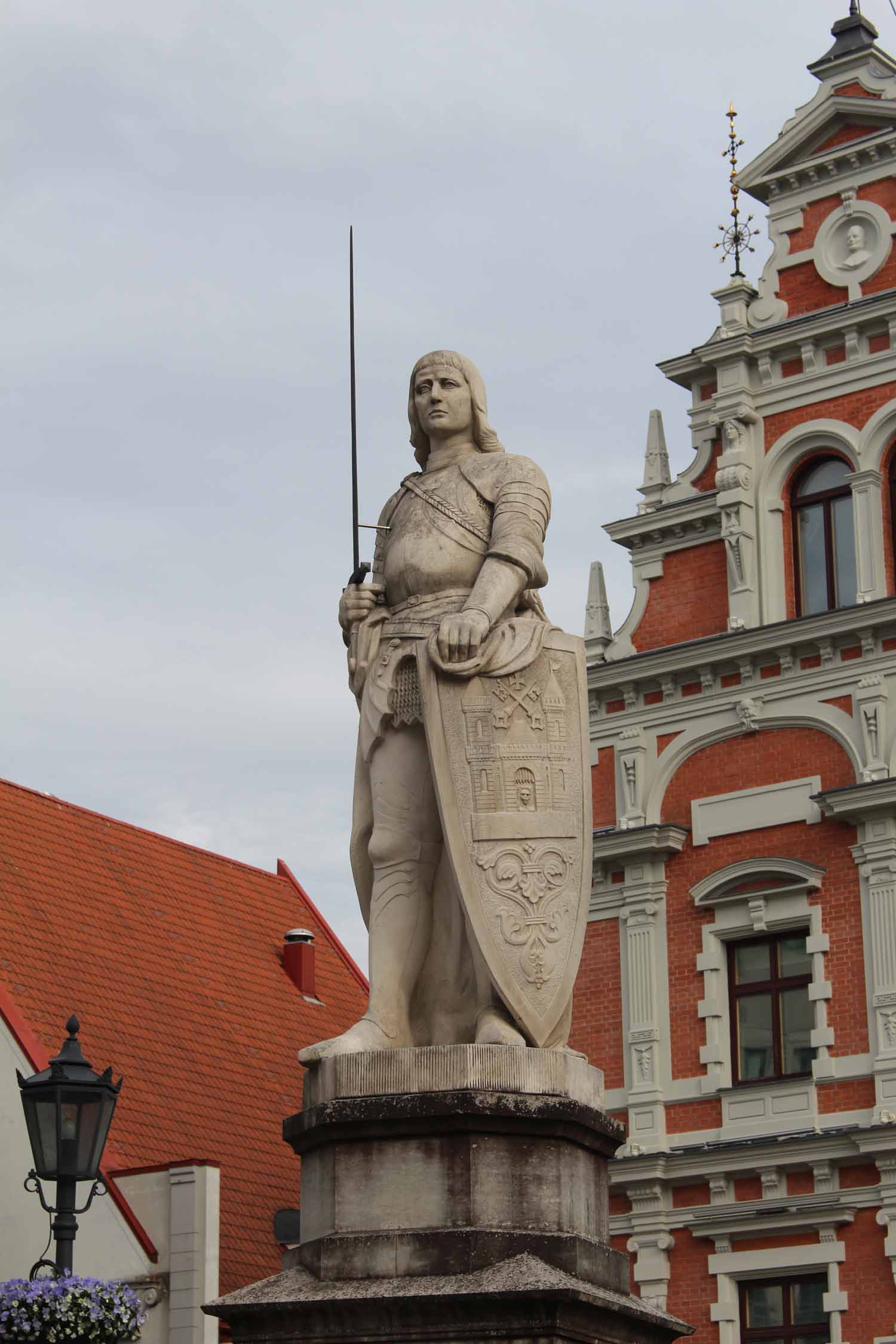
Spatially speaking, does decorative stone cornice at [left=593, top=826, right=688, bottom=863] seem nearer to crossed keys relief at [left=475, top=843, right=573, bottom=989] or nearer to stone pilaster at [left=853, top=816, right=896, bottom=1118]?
stone pilaster at [left=853, top=816, right=896, bottom=1118]

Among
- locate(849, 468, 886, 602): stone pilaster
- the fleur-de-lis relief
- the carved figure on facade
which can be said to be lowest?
the fleur-de-lis relief

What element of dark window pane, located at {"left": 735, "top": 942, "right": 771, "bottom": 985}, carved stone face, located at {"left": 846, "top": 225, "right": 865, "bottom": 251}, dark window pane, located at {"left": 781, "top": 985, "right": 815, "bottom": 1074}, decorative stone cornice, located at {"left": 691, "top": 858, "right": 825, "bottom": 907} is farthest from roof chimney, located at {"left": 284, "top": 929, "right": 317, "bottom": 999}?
carved stone face, located at {"left": 846, "top": 225, "right": 865, "bottom": 251}

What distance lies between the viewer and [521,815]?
7.96 meters

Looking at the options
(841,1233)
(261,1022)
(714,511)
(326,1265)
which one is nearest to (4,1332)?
(326,1265)

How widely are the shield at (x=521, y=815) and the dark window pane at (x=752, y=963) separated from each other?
14.4 m

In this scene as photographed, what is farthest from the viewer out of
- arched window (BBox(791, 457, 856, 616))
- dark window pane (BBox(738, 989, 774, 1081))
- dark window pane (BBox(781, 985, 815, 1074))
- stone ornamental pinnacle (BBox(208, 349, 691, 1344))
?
arched window (BBox(791, 457, 856, 616))

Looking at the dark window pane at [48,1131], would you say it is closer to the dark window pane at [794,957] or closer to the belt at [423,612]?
the belt at [423,612]

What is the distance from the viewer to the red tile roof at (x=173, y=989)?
76.1 feet

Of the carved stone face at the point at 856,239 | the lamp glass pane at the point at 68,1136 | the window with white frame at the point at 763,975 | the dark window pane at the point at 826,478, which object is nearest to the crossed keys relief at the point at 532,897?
the lamp glass pane at the point at 68,1136

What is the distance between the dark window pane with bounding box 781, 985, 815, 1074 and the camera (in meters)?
21.6

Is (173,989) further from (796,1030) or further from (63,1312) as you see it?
(63,1312)

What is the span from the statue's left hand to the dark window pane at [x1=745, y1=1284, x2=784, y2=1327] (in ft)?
48.1

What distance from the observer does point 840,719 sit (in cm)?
2212

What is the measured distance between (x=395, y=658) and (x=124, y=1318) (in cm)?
349
